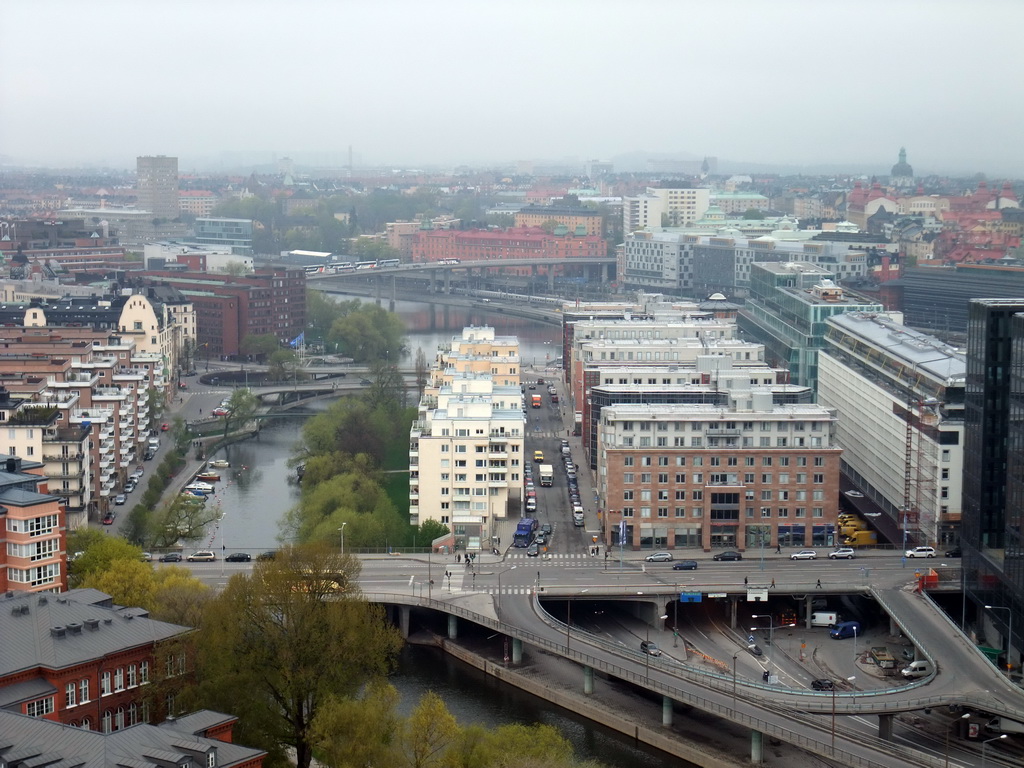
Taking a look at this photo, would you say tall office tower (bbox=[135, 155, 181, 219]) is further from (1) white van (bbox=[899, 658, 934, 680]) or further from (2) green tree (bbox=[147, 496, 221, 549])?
(1) white van (bbox=[899, 658, 934, 680])

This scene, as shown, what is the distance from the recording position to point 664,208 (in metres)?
75.1

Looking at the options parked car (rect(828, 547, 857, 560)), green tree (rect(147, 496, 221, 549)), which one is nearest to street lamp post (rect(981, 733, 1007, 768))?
parked car (rect(828, 547, 857, 560))

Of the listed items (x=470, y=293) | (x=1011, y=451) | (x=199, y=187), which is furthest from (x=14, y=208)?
(x=1011, y=451)

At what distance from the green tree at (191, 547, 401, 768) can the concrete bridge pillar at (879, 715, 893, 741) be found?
15.0ft

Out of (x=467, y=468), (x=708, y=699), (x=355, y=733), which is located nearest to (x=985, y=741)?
(x=708, y=699)

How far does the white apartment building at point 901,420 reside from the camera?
69.0ft

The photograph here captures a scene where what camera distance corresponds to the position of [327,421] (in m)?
27.9

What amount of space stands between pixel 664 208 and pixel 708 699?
60713 millimetres

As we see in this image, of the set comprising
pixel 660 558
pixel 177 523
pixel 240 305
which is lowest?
pixel 660 558

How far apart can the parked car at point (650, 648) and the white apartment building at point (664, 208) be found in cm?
5487

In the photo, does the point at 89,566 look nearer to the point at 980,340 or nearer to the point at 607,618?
the point at 607,618

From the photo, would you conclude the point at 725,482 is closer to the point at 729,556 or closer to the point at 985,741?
the point at 729,556

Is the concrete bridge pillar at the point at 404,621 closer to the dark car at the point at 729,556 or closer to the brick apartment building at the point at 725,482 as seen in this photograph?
the brick apartment building at the point at 725,482

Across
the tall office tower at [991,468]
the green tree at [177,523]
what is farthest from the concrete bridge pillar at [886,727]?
the green tree at [177,523]
